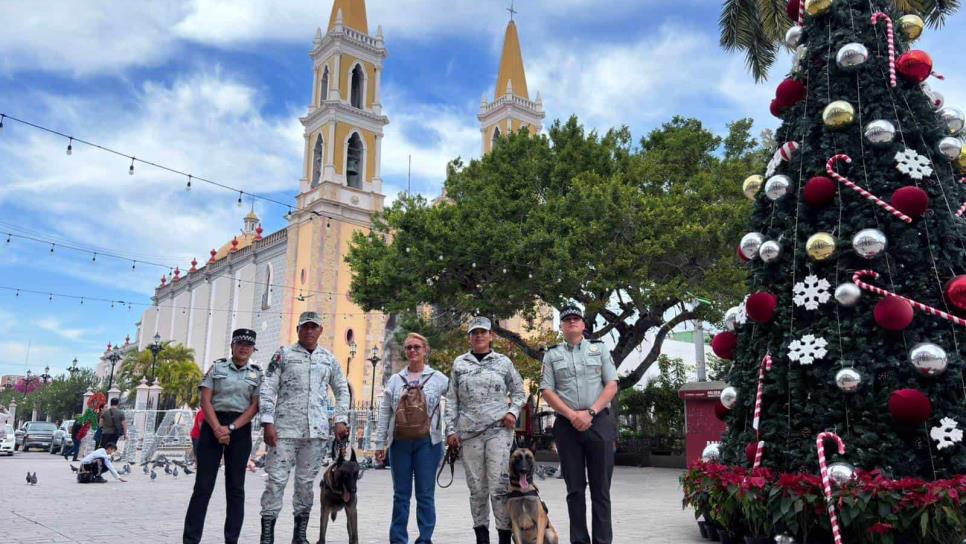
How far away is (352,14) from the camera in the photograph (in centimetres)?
3878

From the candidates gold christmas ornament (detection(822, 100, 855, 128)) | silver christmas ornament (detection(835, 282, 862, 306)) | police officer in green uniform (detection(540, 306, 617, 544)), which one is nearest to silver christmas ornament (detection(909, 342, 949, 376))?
silver christmas ornament (detection(835, 282, 862, 306))

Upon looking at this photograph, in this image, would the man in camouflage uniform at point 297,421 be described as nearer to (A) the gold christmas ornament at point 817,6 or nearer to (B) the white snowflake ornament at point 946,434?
(B) the white snowflake ornament at point 946,434

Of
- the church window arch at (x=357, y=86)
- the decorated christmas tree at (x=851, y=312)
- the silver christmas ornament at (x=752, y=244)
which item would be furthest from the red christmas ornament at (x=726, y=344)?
the church window arch at (x=357, y=86)

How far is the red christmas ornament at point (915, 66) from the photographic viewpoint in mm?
5594

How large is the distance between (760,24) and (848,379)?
1064 cm

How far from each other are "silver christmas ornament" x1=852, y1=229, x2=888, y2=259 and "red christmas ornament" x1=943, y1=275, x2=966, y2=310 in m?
A: 0.49

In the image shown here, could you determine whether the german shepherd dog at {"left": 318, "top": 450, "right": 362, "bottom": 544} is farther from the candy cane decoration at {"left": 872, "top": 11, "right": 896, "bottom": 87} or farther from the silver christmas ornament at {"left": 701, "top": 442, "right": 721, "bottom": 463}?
the candy cane decoration at {"left": 872, "top": 11, "right": 896, "bottom": 87}

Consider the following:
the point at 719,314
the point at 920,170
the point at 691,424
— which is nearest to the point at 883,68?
the point at 920,170

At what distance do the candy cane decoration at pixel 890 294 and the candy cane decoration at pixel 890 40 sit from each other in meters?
1.64

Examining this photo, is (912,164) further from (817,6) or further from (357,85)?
(357,85)

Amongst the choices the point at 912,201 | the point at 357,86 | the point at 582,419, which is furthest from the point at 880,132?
the point at 357,86

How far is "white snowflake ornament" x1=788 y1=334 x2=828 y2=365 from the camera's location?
16.7 ft

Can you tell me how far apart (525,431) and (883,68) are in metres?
19.5

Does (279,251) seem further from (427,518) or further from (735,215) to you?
(427,518)
